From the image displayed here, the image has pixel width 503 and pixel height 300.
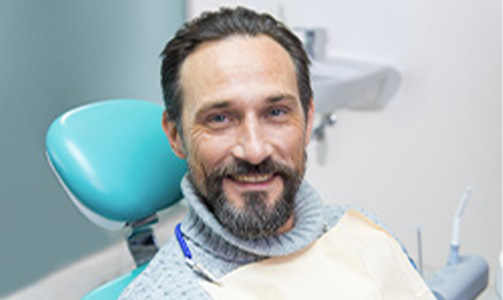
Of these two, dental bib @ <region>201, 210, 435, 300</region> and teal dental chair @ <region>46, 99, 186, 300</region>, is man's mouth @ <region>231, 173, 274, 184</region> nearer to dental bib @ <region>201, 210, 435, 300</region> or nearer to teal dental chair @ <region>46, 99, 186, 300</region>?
dental bib @ <region>201, 210, 435, 300</region>

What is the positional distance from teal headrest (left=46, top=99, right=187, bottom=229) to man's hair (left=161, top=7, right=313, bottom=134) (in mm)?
132

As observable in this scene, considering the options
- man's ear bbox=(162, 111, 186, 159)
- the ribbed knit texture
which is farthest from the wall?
the ribbed knit texture

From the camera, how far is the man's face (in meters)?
0.84

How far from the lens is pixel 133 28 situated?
1988 millimetres

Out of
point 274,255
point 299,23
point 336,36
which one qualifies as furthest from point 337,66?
point 274,255

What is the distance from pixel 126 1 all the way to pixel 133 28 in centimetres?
9

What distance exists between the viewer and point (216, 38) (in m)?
0.88

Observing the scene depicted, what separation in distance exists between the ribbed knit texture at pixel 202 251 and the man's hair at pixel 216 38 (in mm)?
154

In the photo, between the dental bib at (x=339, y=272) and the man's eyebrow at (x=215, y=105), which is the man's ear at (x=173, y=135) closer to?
the man's eyebrow at (x=215, y=105)

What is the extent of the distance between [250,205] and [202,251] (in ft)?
0.35

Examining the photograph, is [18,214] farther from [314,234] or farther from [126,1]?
[314,234]

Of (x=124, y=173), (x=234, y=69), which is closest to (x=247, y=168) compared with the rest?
(x=234, y=69)

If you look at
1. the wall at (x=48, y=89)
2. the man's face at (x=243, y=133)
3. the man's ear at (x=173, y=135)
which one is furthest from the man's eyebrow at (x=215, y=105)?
the wall at (x=48, y=89)

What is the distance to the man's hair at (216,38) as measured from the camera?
2.91ft
